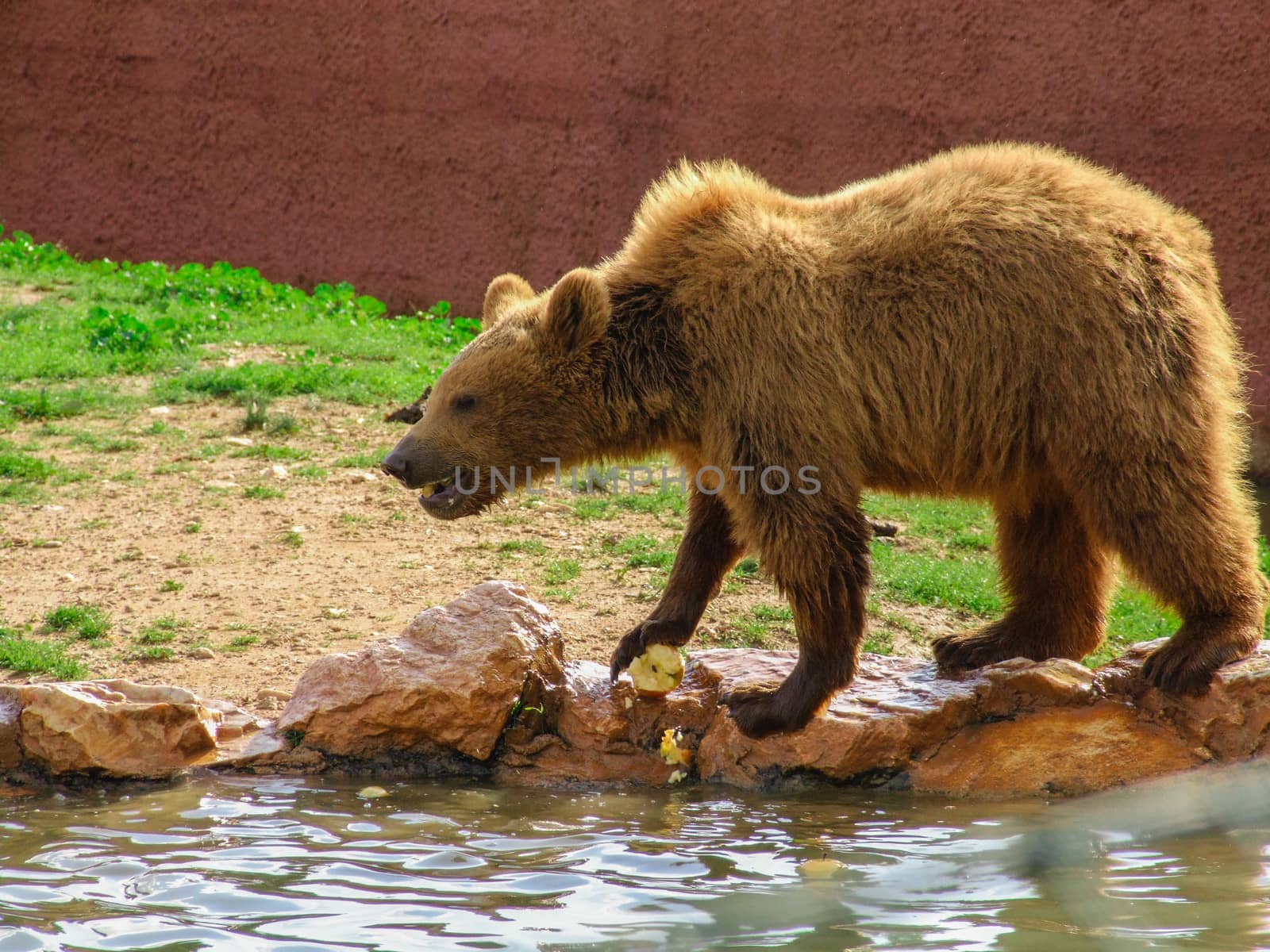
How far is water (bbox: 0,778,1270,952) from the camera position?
3.55 meters

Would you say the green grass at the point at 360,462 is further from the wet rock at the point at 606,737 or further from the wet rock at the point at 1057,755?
the wet rock at the point at 1057,755

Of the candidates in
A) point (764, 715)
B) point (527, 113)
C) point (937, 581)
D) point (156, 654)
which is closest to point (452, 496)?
point (764, 715)

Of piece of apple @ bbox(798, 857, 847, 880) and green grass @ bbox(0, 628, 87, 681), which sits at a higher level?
green grass @ bbox(0, 628, 87, 681)

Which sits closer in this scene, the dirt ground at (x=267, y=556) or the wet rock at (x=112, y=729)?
the wet rock at (x=112, y=729)

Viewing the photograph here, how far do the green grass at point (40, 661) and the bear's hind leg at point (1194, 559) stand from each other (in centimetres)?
411

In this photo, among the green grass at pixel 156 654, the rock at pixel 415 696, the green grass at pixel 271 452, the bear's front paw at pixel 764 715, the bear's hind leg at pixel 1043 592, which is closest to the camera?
the bear's front paw at pixel 764 715

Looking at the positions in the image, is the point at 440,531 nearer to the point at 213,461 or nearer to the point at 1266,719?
the point at 213,461

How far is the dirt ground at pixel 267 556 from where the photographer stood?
621 cm

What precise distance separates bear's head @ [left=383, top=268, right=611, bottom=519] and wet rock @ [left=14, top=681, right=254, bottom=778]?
1133 millimetres

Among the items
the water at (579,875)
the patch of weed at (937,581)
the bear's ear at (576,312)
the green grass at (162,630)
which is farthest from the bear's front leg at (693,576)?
the green grass at (162,630)

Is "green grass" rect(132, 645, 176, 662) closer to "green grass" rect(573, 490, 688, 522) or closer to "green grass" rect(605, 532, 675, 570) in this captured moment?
"green grass" rect(605, 532, 675, 570)

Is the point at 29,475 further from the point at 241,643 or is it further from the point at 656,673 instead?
the point at 656,673

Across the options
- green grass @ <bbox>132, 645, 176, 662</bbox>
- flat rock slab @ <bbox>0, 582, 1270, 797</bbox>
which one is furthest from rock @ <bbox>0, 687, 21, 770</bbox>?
green grass @ <bbox>132, 645, 176, 662</bbox>

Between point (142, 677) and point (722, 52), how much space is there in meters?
7.30
